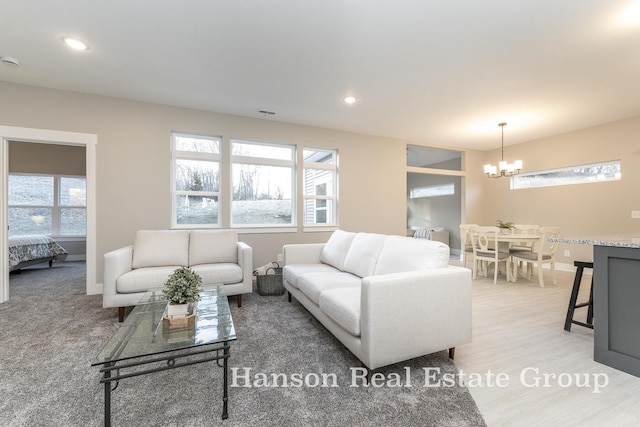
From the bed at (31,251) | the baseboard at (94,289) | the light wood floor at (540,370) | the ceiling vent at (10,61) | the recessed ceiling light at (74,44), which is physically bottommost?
the light wood floor at (540,370)

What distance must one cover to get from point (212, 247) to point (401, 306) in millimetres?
2496

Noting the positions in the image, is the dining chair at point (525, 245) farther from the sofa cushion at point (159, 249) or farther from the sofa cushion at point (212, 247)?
the sofa cushion at point (159, 249)

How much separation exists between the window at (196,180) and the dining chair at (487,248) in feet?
13.4

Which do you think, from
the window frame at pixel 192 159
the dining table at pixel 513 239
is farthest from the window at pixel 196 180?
the dining table at pixel 513 239

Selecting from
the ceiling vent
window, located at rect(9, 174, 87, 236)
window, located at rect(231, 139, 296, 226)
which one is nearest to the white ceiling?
the ceiling vent

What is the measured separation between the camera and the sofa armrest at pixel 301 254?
A: 11.0 ft

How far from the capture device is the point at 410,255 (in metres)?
2.12

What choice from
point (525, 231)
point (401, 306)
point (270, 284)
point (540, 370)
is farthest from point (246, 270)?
point (525, 231)

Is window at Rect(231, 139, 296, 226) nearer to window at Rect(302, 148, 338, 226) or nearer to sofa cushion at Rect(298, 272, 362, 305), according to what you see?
window at Rect(302, 148, 338, 226)

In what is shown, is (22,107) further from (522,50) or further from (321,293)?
(522,50)

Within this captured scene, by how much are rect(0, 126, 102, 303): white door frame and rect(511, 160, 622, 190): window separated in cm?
765

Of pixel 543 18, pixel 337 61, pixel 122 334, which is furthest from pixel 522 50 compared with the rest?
pixel 122 334

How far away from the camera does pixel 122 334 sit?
1.49 m

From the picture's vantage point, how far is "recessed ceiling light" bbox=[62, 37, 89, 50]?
2406 millimetres
